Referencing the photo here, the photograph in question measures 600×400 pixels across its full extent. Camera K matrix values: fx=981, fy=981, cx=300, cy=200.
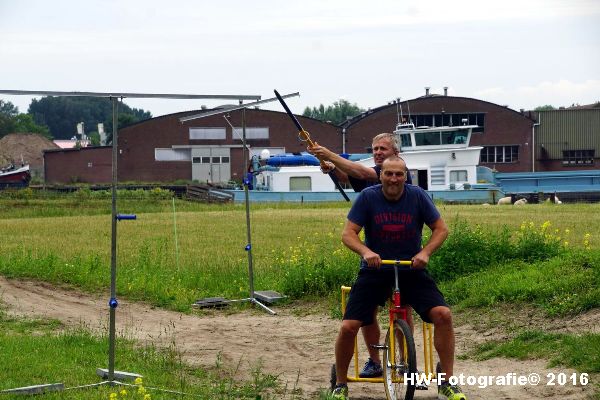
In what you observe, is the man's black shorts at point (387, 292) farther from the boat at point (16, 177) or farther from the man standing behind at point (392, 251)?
the boat at point (16, 177)

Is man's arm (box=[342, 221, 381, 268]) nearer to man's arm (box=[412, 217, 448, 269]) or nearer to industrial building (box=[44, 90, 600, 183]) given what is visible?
man's arm (box=[412, 217, 448, 269])

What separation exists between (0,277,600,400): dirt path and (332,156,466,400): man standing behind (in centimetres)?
76

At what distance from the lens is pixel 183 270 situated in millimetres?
17609

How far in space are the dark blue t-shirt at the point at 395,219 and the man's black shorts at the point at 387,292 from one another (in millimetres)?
133

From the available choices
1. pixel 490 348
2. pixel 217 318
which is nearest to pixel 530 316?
pixel 490 348

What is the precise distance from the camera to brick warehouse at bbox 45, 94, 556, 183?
72.9 m

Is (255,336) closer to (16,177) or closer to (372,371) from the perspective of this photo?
(372,371)

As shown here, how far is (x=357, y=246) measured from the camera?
7.76 meters

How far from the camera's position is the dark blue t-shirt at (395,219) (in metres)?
7.79

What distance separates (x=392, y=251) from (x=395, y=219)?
260mm

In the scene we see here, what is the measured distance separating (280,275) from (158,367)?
24.8 feet

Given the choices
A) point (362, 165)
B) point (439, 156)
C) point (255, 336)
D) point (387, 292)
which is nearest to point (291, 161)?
point (439, 156)

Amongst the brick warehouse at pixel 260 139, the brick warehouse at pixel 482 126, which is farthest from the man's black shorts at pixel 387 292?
the brick warehouse at pixel 260 139

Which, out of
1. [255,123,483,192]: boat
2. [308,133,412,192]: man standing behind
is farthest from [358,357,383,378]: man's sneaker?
[255,123,483,192]: boat
